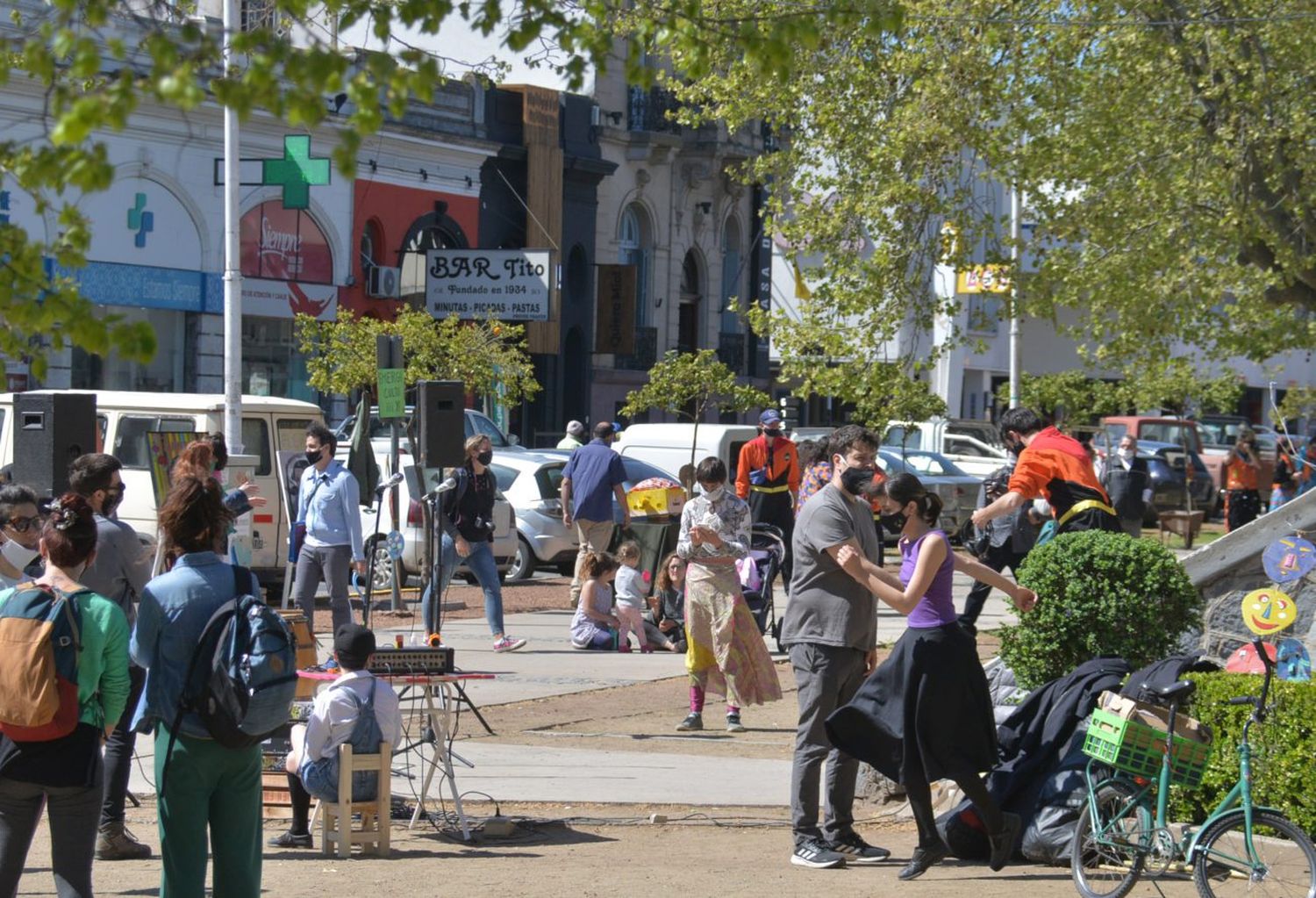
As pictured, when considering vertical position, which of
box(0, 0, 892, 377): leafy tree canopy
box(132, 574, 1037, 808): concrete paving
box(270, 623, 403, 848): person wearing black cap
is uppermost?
box(0, 0, 892, 377): leafy tree canopy

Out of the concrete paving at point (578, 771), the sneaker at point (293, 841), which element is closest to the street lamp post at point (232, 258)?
the concrete paving at point (578, 771)

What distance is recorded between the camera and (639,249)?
143 feet

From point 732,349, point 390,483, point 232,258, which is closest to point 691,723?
point 390,483

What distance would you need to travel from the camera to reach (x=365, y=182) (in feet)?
113

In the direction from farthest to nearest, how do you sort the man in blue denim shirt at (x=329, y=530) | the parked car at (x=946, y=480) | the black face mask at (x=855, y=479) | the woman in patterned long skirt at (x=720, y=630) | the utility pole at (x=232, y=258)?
1. the parked car at (x=946, y=480)
2. the utility pole at (x=232, y=258)
3. the man in blue denim shirt at (x=329, y=530)
4. the woman in patterned long skirt at (x=720, y=630)
5. the black face mask at (x=855, y=479)

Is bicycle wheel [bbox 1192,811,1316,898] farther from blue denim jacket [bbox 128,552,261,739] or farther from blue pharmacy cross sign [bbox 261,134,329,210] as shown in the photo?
blue pharmacy cross sign [bbox 261,134,329,210]

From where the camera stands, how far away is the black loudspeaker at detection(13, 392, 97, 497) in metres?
12.0

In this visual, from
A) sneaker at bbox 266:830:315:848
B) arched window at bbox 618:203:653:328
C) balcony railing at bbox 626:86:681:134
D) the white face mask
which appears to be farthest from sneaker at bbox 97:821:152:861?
balcony railing at bbox 626:86:681:134

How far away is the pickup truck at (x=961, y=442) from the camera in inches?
1319

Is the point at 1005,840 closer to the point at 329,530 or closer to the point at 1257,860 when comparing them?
the point at 1257,860

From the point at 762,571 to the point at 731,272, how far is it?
3166 cm

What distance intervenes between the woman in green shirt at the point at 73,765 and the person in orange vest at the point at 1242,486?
2620 cm

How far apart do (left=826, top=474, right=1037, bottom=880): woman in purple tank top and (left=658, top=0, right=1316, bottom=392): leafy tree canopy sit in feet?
31.4

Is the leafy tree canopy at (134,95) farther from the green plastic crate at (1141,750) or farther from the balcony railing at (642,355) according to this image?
the balcony railing at (642,355)
